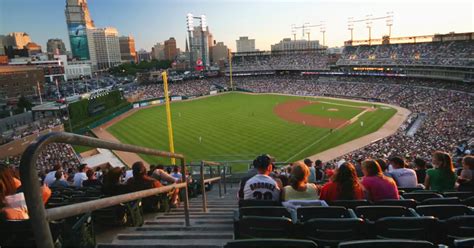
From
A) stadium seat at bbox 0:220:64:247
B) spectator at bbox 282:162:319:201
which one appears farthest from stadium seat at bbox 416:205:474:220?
stadium seat at bbox 0:220:64:247

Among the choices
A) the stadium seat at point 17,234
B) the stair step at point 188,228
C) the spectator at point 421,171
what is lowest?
the spectator at point 421,171

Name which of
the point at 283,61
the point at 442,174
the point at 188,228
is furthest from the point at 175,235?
the point at 283,61

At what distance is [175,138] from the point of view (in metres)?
35.7

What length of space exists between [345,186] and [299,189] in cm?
70

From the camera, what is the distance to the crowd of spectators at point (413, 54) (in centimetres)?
5456

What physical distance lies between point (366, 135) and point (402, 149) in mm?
8859

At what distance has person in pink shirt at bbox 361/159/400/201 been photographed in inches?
200

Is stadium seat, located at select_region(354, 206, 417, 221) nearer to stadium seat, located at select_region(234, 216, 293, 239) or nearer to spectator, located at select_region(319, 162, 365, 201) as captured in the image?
spectator, located at select_region(319, 162, 365, 201)

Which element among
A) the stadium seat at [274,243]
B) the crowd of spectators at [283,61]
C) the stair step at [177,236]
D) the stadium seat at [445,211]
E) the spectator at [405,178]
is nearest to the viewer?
the stadium seat at [274,243]

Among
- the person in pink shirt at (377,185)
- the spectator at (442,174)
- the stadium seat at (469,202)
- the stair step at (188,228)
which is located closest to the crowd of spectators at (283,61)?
the spectator at (442,174)

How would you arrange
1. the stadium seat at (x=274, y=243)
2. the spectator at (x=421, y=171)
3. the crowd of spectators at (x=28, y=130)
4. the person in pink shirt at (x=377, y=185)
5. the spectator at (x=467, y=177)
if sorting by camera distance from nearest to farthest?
1. the stadium seat at (x=274, y=243)
2. the person in pink shirt at (x=377, y=185)
3. the spectator at (x=467, y=177)
4. the spectator at (x=421, y=171)
5. the crowd of spectators at (x=28, y=130)

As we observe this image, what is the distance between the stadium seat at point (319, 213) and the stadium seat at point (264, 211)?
15 cm

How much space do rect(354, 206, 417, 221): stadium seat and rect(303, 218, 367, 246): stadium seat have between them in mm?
612

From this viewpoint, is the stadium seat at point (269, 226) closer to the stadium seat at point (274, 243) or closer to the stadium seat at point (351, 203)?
the stadium seat at point (274, 243)
